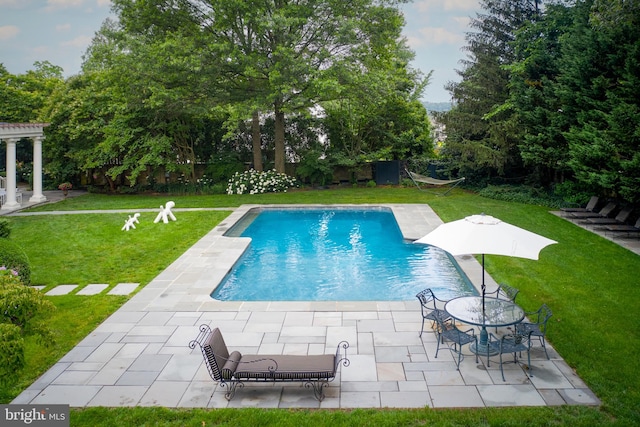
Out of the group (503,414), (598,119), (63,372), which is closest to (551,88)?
(598,119)

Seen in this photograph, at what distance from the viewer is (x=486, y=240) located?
6.19 meters

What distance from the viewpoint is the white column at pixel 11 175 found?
1797 centimetres

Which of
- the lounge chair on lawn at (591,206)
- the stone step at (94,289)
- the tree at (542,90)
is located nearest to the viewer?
the stone step at (94,289)

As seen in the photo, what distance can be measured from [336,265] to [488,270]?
3.39m

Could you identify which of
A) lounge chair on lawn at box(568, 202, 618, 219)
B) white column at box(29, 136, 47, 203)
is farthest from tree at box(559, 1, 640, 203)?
white column at box(29, 136, 47, 203)

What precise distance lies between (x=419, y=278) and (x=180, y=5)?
54.7 ft

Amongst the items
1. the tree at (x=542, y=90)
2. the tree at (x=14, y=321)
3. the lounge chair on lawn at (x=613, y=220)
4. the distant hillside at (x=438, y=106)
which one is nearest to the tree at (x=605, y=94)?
the lounge chair on lawn at (x=613, y=220)

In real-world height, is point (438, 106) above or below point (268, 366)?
above

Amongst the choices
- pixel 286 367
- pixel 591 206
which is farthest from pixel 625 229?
pixel 286 367

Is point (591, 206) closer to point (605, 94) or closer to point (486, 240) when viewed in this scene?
point (605, 94)

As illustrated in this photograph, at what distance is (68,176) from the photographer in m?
25.5

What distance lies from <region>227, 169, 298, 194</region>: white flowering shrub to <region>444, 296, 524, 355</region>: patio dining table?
16.6 metres

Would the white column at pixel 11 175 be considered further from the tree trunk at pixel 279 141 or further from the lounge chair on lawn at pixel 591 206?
the lounge chair on lawn at pixel 591 206

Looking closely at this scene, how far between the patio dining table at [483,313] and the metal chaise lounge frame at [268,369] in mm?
1903
